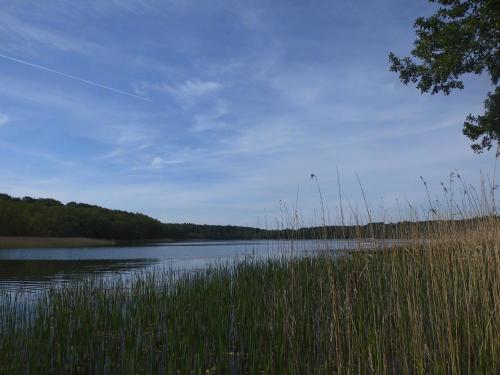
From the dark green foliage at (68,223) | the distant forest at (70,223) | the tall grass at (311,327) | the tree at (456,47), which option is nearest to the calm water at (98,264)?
the tall grass at (311,327)

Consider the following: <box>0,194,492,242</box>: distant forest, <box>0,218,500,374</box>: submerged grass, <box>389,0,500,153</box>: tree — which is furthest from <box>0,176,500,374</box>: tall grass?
<box>0,194,492,242</box>: distant forest

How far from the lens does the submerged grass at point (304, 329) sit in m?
3.76

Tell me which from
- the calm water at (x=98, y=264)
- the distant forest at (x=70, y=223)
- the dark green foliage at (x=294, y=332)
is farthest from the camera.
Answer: the distant forest at (x=70, y=223)

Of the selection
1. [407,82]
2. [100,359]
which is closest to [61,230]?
[407,82]

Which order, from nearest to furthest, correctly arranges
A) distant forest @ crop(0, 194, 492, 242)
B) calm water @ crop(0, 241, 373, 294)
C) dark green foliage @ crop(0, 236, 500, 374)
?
dark green foliage @ crop(0, 236, 500, 374), calm water @ crop(0, 241, 373, 294), distant forest @ crop(0, 194, 492, 242)

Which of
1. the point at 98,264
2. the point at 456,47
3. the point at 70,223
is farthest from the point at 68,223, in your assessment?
the point at 456,47

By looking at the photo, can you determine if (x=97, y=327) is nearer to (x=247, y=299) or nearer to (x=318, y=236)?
(x=247, y=299)

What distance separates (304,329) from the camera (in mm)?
5258

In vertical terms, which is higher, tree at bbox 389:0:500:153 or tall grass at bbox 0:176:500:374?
tree at bbox 389:0:500:153

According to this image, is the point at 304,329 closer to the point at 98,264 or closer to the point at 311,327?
the point at 311,327

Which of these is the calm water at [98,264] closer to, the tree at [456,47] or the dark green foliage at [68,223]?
the tree at [456,47]

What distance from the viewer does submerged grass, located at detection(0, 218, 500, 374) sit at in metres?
3.76

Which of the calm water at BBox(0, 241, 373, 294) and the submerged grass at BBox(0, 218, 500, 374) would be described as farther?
the calm water at BBox(0, 241, 373, 294)

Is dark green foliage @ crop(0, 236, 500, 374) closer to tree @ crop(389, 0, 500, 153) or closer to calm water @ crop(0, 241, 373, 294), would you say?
calm water @ crop(0, 241, 373, 294)
